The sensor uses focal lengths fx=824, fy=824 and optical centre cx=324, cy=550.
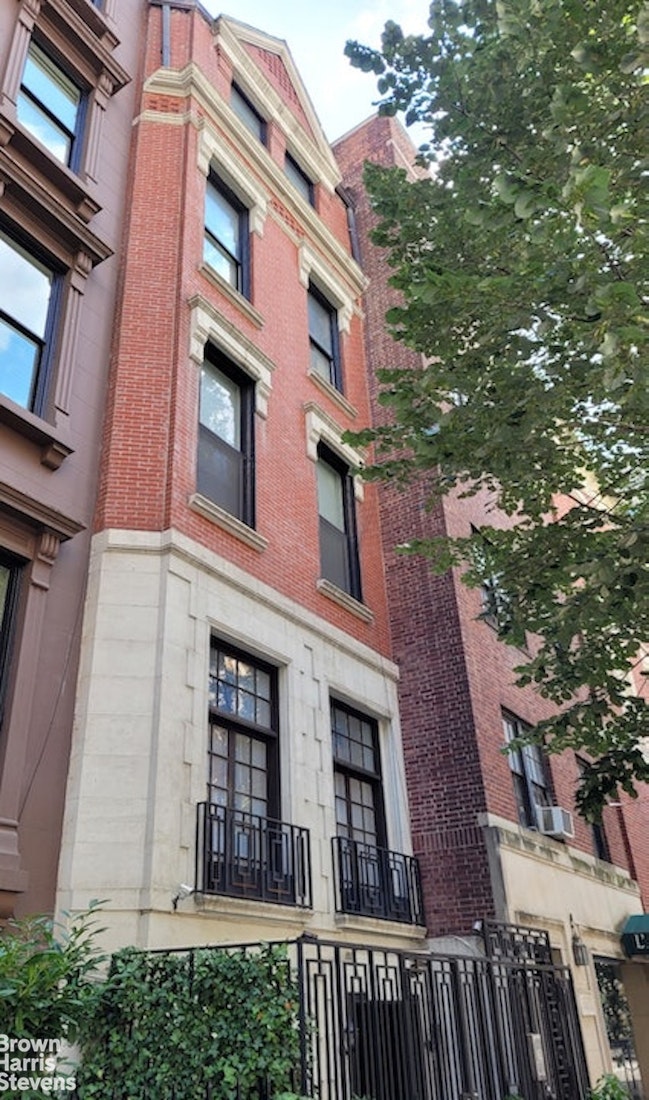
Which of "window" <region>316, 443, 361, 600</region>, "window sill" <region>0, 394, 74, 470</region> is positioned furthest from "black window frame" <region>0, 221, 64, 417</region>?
"window" <region>316, 443, 361, 600</region>

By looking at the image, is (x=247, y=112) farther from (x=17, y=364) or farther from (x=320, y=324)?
(x=17, y=364)

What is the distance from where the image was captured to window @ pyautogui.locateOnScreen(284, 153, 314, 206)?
16.1 metres

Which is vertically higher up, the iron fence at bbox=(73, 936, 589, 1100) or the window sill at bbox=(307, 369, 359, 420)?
the window sill at bbox=(307, 369, 359, 420)

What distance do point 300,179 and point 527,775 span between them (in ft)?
40.3

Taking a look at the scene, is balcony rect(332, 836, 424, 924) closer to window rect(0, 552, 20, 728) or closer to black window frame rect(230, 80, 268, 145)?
window rect(0, 552, 20, 728)

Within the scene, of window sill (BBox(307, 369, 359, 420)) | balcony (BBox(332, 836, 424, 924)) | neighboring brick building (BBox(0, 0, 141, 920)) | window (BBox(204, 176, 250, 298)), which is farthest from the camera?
window sill (BBox(307, 369, 359, 420))

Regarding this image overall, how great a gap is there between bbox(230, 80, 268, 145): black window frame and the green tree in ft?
21.8

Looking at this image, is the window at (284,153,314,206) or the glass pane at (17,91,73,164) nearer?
the glass pane at (17,91,73,164)

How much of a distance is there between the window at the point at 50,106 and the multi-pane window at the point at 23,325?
1904 mm

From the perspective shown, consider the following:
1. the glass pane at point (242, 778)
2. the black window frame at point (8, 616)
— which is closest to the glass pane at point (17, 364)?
the black window frame at point (8, 616)

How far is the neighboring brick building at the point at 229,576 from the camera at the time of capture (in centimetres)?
806

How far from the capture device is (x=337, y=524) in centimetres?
1373

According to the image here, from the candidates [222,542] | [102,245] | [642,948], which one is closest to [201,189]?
[102,245]

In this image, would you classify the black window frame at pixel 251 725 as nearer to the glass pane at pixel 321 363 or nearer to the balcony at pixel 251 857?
the balcony at pixel 251 857
